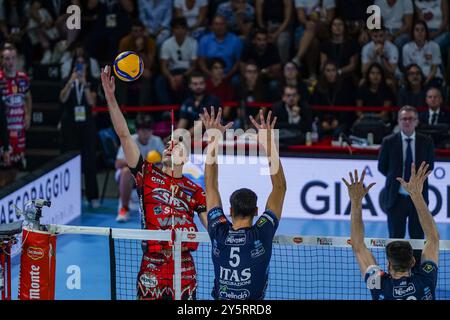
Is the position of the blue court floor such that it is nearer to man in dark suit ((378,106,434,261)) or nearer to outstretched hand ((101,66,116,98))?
man in dark suit ((378,106,434,261))

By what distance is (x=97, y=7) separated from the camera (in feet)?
70.9

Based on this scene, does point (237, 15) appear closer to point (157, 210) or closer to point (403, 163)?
point (403, 163)

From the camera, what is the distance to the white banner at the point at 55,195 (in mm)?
14038

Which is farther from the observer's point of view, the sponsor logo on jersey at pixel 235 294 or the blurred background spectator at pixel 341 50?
the blurred background spectator at pixel 341 50

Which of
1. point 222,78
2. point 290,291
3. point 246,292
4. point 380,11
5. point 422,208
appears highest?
point 380,11

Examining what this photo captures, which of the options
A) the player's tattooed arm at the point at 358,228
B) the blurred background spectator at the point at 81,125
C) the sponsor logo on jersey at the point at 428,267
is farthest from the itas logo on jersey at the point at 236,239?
the blurred background spectator at the point at 81,125

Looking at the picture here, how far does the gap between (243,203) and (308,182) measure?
8.46 meters

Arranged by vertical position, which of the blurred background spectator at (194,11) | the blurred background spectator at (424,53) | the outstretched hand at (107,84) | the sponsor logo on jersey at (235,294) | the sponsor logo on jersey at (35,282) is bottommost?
the sponsor logo on jersey at (35,282)

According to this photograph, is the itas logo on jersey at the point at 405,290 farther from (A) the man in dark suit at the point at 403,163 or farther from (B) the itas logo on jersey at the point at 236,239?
(A) the man in dark suit at the point at 403,163

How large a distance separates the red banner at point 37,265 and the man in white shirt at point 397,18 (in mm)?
12057

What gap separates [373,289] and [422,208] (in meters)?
0.88

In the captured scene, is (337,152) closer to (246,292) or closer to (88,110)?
(88,110)

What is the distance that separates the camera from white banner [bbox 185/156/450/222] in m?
16.5

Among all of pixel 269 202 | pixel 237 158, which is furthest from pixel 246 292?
pixel 237 158
